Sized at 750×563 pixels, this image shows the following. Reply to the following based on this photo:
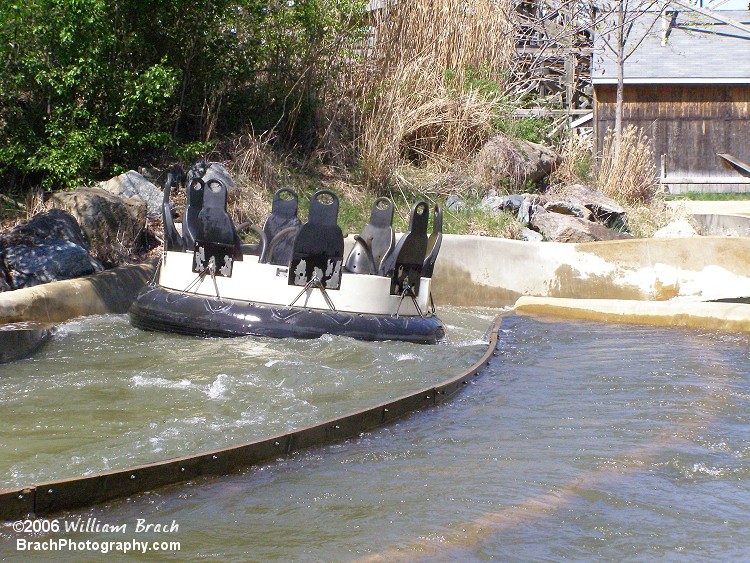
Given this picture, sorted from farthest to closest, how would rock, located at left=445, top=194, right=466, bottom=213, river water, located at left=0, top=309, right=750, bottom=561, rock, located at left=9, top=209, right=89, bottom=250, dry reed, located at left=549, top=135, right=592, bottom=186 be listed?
dry reed, located at left=549, top=135, right=592, bottom=186 < rock, located at left=445, top=194, right=466, bottom=213 < rock, located at left=9, top=209, right=89, bottom=250 < river water, located at left=0, top=309, right=750, bottom=561

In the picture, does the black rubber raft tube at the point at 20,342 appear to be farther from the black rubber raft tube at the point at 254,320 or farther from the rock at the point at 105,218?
the rock at the point at 105,218

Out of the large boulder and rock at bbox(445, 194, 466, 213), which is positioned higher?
rock at bbox(445, 194, 466, 213)

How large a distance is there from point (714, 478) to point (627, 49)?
20.0 metres

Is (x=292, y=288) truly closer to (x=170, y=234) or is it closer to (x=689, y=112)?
(x=170, y=234)

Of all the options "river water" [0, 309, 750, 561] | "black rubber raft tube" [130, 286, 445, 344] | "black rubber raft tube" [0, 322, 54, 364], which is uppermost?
"black rubber raft tube" [130, 286, 445, 344]

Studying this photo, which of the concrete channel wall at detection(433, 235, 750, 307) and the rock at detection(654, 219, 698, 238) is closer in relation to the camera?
the concrete channel wall at detection(433, 235, 750, 307)

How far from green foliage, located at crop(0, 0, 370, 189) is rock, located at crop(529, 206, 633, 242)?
14.9 feet

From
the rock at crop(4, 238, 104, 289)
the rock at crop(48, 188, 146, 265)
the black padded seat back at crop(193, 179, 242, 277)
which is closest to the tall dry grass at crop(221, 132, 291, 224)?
the rock at crop(48, 188, 146, 265)

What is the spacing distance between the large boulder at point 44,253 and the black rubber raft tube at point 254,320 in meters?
1.54

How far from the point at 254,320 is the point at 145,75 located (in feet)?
19.2

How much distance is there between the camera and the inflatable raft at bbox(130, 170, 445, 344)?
7578 mm

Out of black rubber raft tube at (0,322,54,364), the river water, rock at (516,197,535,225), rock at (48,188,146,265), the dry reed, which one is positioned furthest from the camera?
the dry reed

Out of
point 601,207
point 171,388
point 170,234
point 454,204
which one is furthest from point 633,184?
point 171,388

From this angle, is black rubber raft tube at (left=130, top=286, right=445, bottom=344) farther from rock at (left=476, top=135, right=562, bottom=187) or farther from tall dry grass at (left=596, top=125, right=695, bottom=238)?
tall dry grass at (left=596, top=125, right=695, bottom=238)
